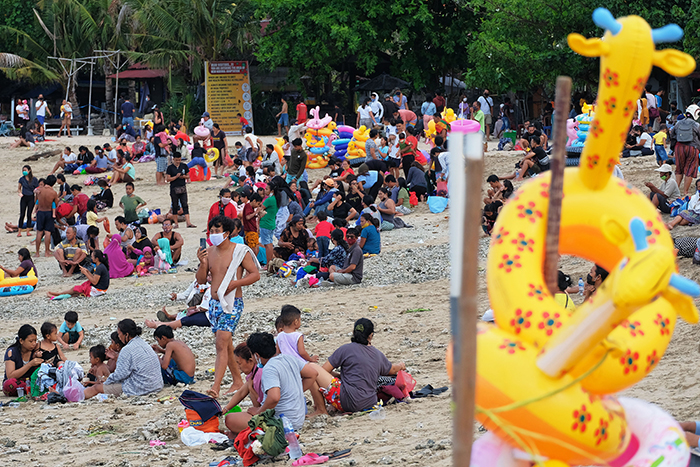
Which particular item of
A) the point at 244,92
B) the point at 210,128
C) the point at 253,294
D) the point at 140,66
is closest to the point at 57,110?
A: the point at 140,66

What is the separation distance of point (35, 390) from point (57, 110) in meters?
30.7

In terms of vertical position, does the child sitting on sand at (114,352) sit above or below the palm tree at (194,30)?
below

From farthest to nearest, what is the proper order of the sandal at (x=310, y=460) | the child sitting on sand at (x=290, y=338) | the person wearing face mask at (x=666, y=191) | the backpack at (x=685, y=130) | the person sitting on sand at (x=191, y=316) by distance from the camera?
the backpack at (x=685, y=130) → the person wearing face mask at (x=666, y=191) → the person sitting on sand at (x=191, y=316) → the child sitting on sand at (x=290, y=338) → the sandal at (x=310, y=460)

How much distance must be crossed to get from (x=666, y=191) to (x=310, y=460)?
10.1 metres

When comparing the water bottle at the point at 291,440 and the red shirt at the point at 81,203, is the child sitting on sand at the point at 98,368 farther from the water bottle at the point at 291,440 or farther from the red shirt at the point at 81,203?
the red shirt at the point at 81,203

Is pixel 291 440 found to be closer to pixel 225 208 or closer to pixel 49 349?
pixel 49 349

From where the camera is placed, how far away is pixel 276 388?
267 inches

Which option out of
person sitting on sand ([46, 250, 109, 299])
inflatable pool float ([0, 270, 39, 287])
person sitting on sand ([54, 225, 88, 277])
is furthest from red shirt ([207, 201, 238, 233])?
inflatable pool float ([0, 270, 39, 287])

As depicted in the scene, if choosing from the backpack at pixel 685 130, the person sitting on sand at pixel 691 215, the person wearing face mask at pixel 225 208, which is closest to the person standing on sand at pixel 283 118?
the person wearing face mask at pixel 225 208

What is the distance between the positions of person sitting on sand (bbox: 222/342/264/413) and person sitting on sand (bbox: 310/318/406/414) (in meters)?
0.56

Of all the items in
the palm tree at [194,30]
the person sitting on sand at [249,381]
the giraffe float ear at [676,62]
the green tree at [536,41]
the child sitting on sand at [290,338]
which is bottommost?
the person sitting on sand at [249,381]

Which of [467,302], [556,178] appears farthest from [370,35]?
[467,302]

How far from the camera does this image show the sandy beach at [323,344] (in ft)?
22.2

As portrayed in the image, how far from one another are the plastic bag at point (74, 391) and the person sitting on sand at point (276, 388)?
8.06 feet
